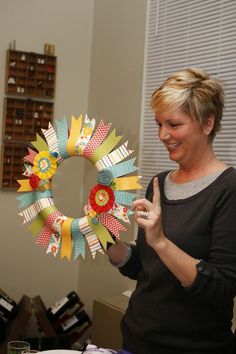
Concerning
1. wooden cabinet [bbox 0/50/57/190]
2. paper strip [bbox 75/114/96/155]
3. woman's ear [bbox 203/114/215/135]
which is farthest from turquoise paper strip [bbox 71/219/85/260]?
wooden cabinet [bbox 0/50/57/190]

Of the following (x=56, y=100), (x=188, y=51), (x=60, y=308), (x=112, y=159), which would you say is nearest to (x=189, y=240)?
(x=112, y=159)

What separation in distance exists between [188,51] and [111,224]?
1507 mm

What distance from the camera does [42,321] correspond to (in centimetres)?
281

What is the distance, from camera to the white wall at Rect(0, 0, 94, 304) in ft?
10.5

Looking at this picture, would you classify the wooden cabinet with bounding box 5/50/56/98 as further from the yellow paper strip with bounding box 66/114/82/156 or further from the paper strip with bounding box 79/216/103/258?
the paper strip with bounding box 79/216/103/258

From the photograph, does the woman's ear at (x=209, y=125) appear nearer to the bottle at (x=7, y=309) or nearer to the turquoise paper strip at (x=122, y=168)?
the turquoise paper strip at (x=122, y=168)

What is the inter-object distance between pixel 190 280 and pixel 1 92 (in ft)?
7.78

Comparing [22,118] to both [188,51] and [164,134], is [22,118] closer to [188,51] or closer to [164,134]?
[188,51]

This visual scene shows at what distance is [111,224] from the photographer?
4.67ft

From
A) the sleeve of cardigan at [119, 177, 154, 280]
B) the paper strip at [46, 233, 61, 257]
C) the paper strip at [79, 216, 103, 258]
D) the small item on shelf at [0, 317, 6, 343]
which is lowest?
the small item on shelf at [0, 317, 6, 343]

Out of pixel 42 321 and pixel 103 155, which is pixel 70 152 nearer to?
pixel 103 155

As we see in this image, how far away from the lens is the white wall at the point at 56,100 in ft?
10.5

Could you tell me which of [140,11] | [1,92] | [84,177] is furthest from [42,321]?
[140,11]

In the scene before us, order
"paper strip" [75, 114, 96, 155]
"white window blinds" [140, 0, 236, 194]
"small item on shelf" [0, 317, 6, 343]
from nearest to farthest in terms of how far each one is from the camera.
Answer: "paper strip" [75, 114, 96, 155], "white window blinds" [140, 0, 236, 194], "small item on shelf" [0, 317, 6, 343]
